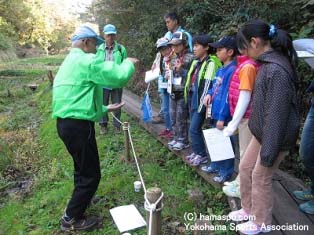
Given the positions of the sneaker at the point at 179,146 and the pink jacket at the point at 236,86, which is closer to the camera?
the pink jacket at the point at 236,86

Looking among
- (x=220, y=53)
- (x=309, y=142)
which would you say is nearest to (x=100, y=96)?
(x=220, y=53)

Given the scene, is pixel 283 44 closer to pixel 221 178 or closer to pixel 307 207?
pixel 307 207

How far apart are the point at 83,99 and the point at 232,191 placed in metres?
1.87

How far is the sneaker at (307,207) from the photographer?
3.36 metres

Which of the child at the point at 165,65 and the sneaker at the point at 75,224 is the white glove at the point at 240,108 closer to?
the sneaker at the point at 75,224

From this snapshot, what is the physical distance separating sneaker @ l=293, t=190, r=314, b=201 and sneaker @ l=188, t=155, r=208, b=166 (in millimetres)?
1327

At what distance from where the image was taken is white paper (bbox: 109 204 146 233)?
3.92 metres

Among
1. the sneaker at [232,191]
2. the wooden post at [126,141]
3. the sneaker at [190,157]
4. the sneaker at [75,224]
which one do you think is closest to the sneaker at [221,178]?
the sneaker at [232,191]

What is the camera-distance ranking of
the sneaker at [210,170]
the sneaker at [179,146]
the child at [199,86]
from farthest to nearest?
the sneaker at [179,146], the sneaker at [210,170], the child at [199,86]

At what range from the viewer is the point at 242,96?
125 inches

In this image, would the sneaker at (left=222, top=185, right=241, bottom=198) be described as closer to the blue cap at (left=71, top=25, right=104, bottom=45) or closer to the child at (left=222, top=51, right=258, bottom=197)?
the child at (left=222, top=51, right=258, bottom=197)

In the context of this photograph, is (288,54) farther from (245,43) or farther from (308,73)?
(308,73)

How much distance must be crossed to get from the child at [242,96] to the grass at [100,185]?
0.92 m

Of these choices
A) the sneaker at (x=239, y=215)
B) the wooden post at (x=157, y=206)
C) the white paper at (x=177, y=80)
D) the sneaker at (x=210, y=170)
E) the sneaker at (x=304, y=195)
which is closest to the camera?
the wooden post at (x=157, y=206)
